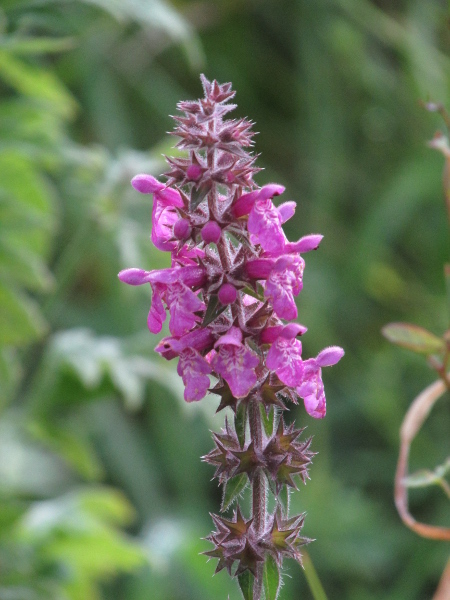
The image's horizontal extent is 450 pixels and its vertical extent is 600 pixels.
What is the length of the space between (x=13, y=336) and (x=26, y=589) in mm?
620

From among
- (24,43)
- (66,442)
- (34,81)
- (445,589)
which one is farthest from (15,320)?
(445,589)

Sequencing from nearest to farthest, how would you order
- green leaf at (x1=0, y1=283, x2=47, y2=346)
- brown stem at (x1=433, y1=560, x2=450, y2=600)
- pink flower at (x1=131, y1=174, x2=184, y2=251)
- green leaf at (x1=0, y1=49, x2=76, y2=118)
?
pink flower at (x1=131, y1=174, x2=184, y2=251), brown stem at (x1=433, y1=560, x2=450, y2=600), green leaf at (x1=0, y1=283, x2=47, y2=346), green leaf at (x1=0, y1=49, x2=76, y2=118)

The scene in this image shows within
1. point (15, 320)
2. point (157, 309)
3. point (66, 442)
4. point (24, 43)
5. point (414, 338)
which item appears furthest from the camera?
point (66, 442)

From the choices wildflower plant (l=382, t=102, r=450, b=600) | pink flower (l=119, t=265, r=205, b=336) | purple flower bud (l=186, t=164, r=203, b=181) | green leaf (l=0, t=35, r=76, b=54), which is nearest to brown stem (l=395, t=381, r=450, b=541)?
wildflower plant (l=382, t=102, r=450, b=600)

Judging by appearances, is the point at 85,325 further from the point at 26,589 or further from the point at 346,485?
the point at 26,589

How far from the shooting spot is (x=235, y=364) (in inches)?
36.9

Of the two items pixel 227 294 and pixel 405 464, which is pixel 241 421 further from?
pixel 405 464

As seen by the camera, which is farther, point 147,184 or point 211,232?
point 147,184

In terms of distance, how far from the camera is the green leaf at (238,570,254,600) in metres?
0.98

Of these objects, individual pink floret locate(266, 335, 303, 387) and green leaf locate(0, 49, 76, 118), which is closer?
individual pink floret locate(266, 335, 303, 387)

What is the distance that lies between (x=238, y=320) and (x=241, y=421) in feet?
0.43

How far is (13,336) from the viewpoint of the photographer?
6.08 ft

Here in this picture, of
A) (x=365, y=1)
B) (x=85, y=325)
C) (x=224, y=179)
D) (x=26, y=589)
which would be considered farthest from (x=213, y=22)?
Result: (x=224, y=179)

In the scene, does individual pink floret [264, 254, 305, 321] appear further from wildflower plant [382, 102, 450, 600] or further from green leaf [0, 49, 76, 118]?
green leaf [0, 49, 76, 118]
